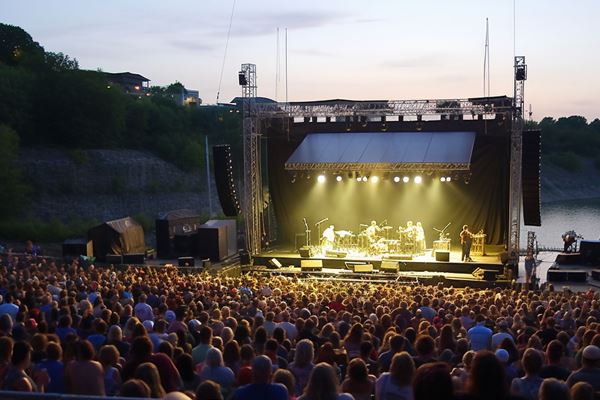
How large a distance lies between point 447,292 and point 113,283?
717 centimetres

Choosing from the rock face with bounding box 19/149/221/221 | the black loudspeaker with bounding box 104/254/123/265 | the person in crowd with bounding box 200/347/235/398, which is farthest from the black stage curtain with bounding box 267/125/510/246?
the rock face with bounding box 19/149/221/221

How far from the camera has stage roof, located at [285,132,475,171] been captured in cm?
2255

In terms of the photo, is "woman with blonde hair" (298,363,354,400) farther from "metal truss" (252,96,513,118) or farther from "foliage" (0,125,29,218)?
"foliage" (0,125,29,218)

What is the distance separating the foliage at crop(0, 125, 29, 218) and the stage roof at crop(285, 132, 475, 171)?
2262cm

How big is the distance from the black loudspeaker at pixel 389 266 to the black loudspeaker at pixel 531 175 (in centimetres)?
425

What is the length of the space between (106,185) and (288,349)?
43.2m

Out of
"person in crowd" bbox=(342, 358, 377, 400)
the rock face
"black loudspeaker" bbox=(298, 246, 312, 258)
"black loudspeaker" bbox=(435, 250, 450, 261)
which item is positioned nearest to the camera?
"person in crowd" bbox=(342, 358, 377, 400)

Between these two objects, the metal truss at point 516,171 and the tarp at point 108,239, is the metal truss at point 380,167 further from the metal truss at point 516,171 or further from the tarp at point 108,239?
the tarp at point 108,239

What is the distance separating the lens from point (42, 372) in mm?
5797

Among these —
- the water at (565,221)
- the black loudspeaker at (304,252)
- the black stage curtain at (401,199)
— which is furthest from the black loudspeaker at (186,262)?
the water at (565,221)

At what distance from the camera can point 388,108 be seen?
2325cm

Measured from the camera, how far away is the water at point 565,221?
42.5m

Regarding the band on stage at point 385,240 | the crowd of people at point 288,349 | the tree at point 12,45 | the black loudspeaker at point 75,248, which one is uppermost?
the tree at point 12,45

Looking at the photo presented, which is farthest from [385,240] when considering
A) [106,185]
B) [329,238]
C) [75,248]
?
[106,185]
